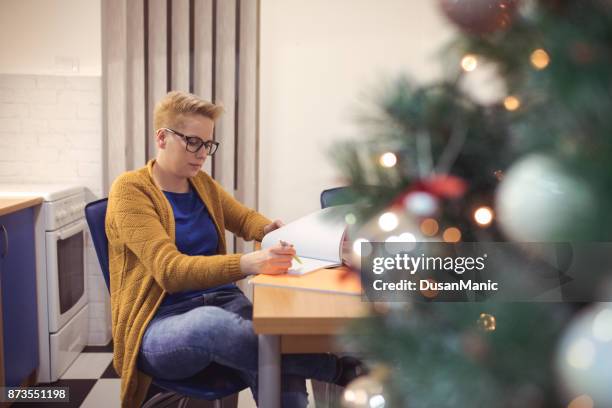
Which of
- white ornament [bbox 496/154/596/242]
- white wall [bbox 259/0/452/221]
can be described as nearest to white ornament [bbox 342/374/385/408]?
white ornament [bbox 496/154/596/242]

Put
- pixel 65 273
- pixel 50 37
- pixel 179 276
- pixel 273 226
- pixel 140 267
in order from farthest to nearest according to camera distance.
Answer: pixel 50 37, pixel 65 273, pixel 273 226, pixel 140 267, pixel 179 276

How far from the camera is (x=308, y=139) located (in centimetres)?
357

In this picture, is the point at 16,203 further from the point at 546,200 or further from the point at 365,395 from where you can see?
the point at 546,200

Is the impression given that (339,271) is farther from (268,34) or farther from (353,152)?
(268,34)

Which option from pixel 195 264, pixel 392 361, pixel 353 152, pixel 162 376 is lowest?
pixel 162 376

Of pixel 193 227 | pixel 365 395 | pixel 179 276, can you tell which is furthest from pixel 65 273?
pixel 365 395

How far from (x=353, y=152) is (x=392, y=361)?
7.1 inches

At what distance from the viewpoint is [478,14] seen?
478 millimetres

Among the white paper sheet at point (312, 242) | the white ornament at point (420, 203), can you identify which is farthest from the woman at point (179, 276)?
the white ornament at point (420, 203)

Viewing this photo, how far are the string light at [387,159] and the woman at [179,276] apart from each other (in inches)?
40.5

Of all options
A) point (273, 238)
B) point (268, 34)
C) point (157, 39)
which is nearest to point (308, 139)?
point (268, 34)

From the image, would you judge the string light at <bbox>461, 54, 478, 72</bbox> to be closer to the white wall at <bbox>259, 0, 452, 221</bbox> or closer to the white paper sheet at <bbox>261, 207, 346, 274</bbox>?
the white paper sheet at <bbox>261, 207, 346, 274</bbox>

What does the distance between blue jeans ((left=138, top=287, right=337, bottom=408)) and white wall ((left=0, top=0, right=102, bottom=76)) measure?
7.31 ft

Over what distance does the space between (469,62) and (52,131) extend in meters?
3.31
